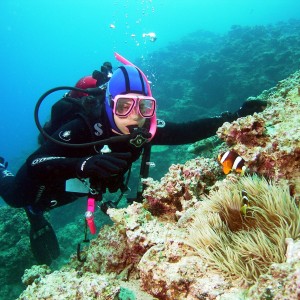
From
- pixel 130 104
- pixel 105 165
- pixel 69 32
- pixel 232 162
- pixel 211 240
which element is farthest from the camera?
pixel 69 32

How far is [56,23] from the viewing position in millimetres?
144250

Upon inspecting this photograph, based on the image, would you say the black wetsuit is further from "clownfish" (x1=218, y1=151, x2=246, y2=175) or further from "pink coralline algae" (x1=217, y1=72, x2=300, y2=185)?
"clownfish" (x1=218, y1=151, x2=246, y2=175)

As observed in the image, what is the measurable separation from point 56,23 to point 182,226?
165883 mm

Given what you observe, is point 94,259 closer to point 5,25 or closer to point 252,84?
point 252,84

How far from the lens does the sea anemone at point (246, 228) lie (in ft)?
4.80

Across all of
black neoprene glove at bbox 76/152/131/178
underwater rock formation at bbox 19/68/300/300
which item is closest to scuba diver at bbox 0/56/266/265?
black neoprene glove at bbox 76/152/131/178

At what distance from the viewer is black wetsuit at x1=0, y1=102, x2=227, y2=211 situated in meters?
3.37

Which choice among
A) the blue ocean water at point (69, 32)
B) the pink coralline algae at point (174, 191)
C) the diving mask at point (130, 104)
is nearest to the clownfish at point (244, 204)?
the pink coralline algae at point (174, 191)

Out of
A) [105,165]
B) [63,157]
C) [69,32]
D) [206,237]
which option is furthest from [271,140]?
[69,32]

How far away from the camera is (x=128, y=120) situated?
3.41 m

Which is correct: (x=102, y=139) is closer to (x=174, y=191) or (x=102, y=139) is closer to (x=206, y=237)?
(x=174, y=191)

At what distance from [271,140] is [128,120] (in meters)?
1.69

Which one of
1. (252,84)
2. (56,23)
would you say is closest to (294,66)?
(252,84)

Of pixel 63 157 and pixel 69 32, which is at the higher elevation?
pixel 69 32
